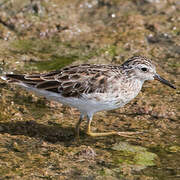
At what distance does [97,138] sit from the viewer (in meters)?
9.15

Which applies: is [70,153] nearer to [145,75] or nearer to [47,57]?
[145,75]

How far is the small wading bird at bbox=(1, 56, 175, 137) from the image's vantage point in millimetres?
8586

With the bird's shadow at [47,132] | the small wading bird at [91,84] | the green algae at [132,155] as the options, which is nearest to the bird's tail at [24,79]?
the small wading bird at [91,84]

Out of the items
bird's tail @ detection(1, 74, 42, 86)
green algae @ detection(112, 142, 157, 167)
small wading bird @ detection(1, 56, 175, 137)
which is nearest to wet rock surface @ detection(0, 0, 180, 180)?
green algae @ detection(112, 142, 157, 167)

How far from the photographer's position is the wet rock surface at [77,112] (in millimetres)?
7832

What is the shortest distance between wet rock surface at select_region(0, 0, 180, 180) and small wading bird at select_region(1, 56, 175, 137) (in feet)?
2.21

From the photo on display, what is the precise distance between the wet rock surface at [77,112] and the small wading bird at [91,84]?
67 cm

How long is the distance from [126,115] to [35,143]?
2418 millimetres

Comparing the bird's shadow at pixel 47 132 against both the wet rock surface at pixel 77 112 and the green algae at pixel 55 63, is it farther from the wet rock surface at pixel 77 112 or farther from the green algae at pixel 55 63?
the green algae at pixel 55 63

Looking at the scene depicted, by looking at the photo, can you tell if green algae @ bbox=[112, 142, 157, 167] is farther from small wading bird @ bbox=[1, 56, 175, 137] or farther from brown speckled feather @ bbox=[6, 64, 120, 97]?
brown speckled feather @ bbox=[6, 64, 120, 97]

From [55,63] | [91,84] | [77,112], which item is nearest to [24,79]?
[91,84]

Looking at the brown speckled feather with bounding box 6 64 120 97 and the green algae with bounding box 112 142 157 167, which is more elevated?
the brown speckled feather with bounding box 6 64 120 97

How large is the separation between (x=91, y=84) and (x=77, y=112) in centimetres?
161

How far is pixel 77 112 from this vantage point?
10102mm
